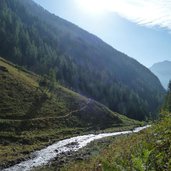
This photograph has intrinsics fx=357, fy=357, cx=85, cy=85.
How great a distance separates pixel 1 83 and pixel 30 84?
1316 cm

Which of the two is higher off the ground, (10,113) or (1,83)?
(1,83)

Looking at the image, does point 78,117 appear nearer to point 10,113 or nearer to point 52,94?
point 52,94

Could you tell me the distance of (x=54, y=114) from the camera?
99.2 meters

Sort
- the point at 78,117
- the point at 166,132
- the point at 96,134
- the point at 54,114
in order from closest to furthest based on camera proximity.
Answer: the point at 166,132, the point at 96,134, the point at 54,114, the point at 78,117

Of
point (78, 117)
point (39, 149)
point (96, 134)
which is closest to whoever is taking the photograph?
point (39, 149)

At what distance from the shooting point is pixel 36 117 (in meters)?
89.7

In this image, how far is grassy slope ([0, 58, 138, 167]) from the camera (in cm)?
6962

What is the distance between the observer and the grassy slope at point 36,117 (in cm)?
6962

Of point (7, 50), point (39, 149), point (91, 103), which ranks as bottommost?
point (39, 149)

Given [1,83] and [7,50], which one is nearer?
[1,83]

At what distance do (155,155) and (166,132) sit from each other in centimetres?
90

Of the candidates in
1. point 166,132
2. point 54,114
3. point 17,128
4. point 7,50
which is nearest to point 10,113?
point 17,128

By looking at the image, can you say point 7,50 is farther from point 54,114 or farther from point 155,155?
point 155,155

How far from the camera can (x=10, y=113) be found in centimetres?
8512
